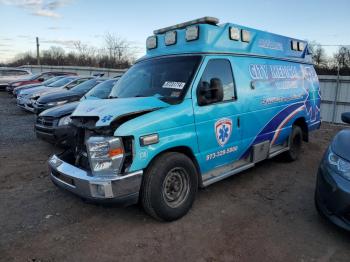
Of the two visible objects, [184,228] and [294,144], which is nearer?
[184,228]

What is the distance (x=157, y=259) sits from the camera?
10.5 ft

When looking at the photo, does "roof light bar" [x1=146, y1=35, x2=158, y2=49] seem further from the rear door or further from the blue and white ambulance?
the rear door

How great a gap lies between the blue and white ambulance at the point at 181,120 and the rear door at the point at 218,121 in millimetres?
14

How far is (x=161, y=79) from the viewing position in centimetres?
438

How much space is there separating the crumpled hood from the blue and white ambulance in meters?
0.01

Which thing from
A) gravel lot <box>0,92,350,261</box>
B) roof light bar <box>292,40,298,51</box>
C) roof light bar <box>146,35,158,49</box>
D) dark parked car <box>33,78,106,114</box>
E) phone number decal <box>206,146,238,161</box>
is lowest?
gravel lot <box>0,92,350,261</box>

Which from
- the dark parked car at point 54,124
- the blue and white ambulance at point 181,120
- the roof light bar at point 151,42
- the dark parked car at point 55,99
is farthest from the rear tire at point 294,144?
the dark parked car at point 55,99

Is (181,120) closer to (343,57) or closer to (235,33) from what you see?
(235,33)

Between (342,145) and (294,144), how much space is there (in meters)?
2.99

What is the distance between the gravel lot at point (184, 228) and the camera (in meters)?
3.32

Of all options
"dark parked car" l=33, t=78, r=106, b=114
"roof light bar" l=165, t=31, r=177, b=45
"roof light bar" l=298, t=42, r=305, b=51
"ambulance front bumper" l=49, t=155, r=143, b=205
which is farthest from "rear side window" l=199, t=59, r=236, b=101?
"dark parked car" l=33, t=78, r=106, b=114

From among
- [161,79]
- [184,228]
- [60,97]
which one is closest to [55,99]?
[60,97]

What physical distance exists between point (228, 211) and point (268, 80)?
8.36ft

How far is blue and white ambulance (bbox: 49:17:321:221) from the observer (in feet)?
11.4
